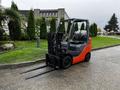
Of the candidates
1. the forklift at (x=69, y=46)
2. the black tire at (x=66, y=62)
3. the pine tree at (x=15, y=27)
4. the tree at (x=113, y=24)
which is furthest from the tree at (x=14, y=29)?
the tree at (x=113, y=24)

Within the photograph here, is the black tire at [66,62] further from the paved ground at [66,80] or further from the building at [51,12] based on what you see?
the building at [51,12]

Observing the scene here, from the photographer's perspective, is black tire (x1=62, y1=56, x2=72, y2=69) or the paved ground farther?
black tire (x1=62, y1=56, x2=72, y2=69)

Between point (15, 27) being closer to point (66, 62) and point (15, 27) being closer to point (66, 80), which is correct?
point (66, 62)

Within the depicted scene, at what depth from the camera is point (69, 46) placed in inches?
277

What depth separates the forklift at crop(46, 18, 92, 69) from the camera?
255 inches

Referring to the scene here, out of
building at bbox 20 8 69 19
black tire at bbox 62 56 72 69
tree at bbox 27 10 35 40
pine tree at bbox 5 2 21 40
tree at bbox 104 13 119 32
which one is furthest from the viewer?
tree at bbox 104 13 119 32

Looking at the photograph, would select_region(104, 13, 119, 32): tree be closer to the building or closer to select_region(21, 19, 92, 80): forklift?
the building

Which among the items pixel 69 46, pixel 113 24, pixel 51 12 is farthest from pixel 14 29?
pixel 113 24

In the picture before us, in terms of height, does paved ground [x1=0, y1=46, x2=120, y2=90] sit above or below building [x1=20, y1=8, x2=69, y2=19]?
below

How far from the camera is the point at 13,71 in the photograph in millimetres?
6141

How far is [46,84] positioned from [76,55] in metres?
2.66

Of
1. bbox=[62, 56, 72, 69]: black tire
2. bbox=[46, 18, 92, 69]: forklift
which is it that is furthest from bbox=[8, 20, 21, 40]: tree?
bbox=[62, 56, 72, 69]: black tire

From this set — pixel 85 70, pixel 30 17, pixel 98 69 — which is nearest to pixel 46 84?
pixel 85 70

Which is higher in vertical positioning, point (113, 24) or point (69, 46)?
point (113, 24)
